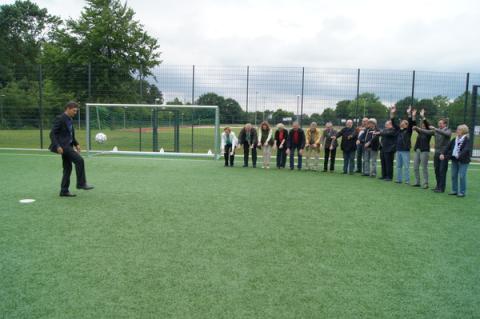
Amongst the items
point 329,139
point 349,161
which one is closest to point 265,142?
point 329,139

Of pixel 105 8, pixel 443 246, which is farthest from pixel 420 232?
pixel 105 8

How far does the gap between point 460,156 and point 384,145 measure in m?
2.63

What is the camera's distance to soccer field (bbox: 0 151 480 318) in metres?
3.35

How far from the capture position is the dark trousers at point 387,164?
11000mm

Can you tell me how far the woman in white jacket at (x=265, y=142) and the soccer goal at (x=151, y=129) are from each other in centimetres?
303

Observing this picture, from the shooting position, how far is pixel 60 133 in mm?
7672

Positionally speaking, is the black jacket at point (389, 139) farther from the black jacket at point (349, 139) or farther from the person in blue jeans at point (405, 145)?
the black jacket at point (349, 139)

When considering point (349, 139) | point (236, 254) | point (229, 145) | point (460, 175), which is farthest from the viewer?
point (229, 145)

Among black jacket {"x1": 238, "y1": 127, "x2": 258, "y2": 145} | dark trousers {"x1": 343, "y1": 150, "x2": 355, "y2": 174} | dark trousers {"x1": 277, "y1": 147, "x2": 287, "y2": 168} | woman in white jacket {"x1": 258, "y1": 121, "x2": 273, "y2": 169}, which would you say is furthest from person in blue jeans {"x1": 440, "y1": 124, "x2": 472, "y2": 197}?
black jacket {"x1": 238, "y1": 127, "x2": 258, "y2": 145}

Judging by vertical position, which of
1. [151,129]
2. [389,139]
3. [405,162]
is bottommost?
[405,162]

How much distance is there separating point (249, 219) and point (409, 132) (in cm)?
629

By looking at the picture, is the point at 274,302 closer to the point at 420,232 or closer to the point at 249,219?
the point at 249,219

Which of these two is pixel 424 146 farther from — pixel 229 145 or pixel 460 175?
pixel 229 145

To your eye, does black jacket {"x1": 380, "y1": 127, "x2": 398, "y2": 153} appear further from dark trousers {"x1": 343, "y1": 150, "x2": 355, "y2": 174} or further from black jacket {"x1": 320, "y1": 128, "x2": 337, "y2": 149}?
black jacket {"x1": 320, "y1": 128, "x2": 337, "y2": 149}
